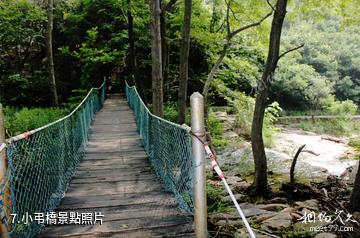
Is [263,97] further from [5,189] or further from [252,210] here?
[5,189]

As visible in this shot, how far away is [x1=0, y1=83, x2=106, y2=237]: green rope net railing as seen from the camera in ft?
9.80

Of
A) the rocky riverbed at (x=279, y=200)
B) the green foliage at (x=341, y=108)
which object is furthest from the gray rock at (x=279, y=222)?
the green foliage at (x=341, y=108)

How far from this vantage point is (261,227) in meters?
5.34

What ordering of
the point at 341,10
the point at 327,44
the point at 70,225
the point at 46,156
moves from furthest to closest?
the point at 327,44 → the point at 341,10 → the point at 46,156 → the point at 70,225

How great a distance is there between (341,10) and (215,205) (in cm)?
678

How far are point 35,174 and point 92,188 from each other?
137 centimetres

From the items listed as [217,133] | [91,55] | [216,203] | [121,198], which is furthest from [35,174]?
[91,55]

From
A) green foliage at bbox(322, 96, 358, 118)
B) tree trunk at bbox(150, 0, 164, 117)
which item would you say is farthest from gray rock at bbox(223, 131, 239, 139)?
green foliage at bbox(322, 96, 358, 118)

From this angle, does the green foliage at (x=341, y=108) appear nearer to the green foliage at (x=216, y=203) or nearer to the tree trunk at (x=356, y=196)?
the tree trunk at (x=356, y=196)

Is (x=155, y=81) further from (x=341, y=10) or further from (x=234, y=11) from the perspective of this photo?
(x=341, y=10)

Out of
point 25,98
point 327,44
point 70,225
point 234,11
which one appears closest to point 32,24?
point 25,98

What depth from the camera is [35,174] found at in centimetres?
379

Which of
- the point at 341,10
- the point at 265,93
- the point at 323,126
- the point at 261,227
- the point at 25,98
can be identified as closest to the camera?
the point at 261,227

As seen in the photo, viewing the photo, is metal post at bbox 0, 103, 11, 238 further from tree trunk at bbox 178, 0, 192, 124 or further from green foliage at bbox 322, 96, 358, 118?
green foliage at bbox 322, 96, 358, 118
